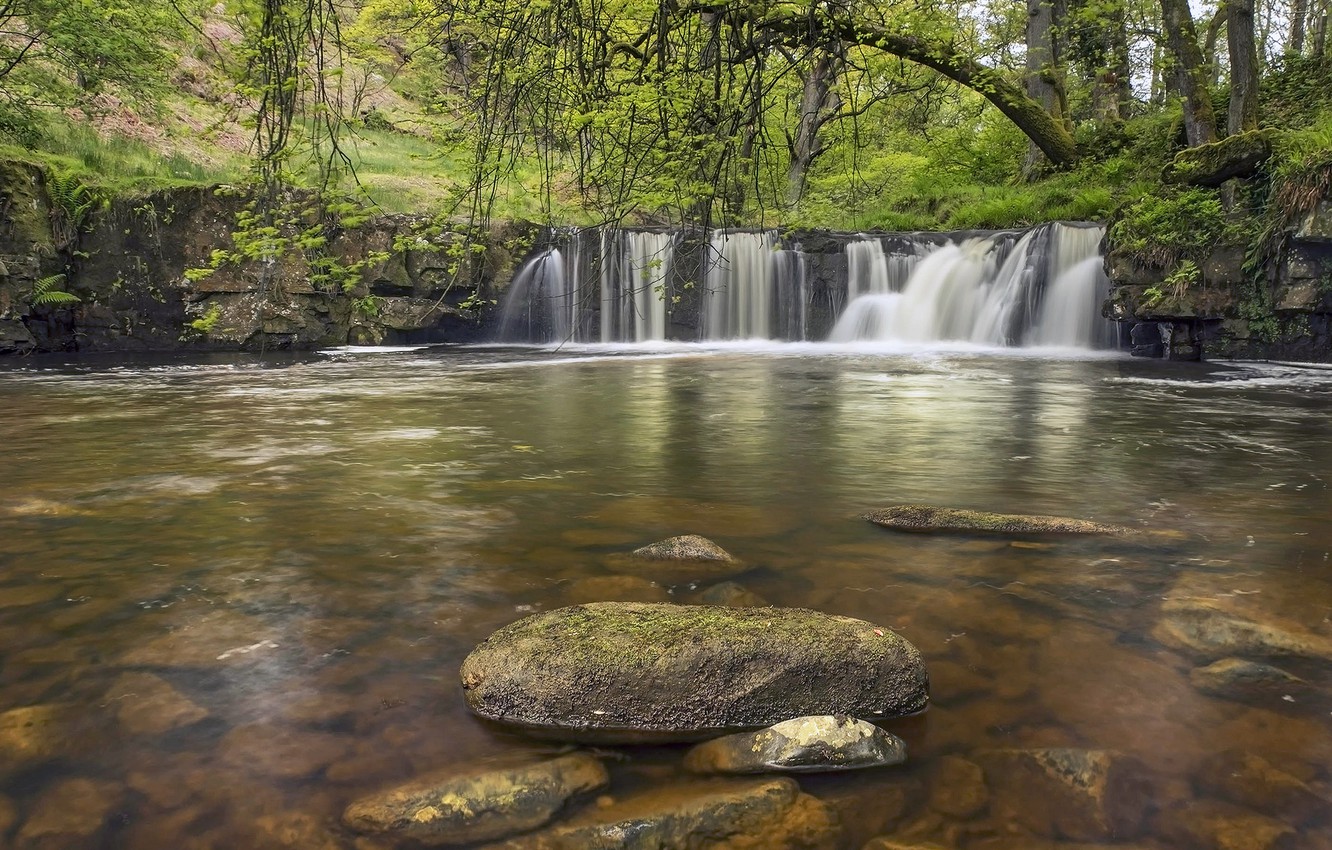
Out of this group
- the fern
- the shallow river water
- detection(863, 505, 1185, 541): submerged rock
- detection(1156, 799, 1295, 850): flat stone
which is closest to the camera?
detection(1156, 799, 1295, 850): flat stone

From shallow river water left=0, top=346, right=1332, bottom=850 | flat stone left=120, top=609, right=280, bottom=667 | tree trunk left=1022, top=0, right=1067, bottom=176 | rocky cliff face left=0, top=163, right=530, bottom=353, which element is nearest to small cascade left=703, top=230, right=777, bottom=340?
rocky cliff face left=0, top=163, right=530, bottom=353

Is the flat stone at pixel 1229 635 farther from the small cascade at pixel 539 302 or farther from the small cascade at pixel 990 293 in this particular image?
the small cascade at pixel 539 302

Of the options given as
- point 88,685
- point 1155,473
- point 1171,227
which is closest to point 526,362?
point 1171,227

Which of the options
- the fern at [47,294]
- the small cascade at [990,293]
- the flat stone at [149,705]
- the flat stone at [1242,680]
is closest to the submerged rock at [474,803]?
the flat stone at [149,705]

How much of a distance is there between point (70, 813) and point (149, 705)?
626 millimetres

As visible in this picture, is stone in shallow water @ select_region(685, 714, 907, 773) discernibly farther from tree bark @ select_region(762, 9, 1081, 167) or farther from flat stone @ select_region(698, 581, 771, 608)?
tree bark @ select_region(762, 9, 1081, 167)

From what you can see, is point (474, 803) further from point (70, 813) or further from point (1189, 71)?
point (1189, 71)

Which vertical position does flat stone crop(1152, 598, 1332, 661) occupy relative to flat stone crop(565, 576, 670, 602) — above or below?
below

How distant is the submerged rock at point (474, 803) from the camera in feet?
7.82

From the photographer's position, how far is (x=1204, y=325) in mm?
15352

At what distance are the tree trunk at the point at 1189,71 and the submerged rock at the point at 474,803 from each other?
1658cm

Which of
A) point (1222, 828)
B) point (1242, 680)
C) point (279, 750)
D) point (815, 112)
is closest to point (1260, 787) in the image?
point (1222, 828)

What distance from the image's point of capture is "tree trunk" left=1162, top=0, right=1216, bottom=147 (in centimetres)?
1512

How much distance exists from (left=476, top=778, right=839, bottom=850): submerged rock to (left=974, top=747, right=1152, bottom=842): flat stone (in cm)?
53
